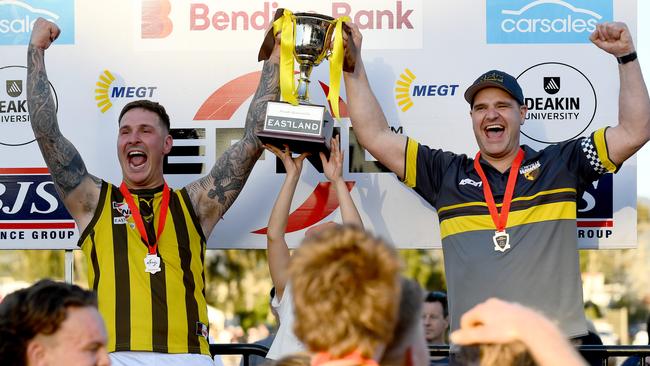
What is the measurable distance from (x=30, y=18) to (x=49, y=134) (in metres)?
1.07

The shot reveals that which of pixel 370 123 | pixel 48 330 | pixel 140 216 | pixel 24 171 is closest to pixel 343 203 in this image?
pixel 370 123

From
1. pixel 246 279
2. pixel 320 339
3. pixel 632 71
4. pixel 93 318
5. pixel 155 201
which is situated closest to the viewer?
pixel 320 339

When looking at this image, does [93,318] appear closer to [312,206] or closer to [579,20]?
[312,206]

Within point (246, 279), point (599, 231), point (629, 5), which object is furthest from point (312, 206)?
point (246, 279)

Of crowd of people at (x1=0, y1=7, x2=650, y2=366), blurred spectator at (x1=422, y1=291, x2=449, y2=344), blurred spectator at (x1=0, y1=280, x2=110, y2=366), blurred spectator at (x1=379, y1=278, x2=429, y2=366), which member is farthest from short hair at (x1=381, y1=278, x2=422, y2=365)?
blurred spectator at (x1=422, y1=291, x2=449, y2=344)

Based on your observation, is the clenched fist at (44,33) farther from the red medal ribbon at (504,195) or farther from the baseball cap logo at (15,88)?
the red medal ribbon at (504,195)

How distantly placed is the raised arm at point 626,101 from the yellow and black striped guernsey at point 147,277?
2.10 metres

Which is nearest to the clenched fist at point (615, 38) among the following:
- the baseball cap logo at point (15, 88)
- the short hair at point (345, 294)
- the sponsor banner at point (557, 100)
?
the sponsor banner at point (557, 100)

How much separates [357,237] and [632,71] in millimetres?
3014

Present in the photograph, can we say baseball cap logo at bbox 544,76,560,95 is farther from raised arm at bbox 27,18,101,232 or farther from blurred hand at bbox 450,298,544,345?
blurred hand at bbox 450,298,544,345

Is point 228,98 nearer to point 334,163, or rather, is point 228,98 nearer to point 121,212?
point 334,163

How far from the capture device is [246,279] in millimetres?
24047

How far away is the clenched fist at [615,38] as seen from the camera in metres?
4.88

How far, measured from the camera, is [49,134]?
207 inches
